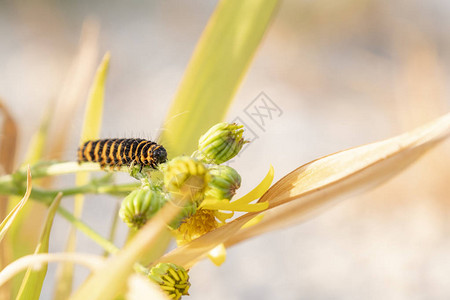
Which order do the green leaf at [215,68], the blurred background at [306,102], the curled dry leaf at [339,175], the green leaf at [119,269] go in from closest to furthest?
the green leaf at [119,269] < the curled dry leaf at [339,175] < the green leaf at [215,68] < the blurred background at [306,102]

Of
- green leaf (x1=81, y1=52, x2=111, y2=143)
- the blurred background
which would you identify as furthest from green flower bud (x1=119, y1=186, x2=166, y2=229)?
the blurred background

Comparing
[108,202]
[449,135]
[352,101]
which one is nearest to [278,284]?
[108,202]

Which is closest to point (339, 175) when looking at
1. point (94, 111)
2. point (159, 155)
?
point (159, 155)

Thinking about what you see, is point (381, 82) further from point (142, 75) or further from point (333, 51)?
point (142, 75)

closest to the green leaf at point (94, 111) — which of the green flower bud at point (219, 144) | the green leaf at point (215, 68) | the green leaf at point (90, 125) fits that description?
the green leaf at point (90, 125)

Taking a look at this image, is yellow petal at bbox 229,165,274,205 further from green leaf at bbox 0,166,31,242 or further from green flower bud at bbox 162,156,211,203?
green leaf at bbox 0,166,31,242

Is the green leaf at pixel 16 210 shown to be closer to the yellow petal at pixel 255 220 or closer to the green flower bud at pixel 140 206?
the green flower bud at pixel 140 206
